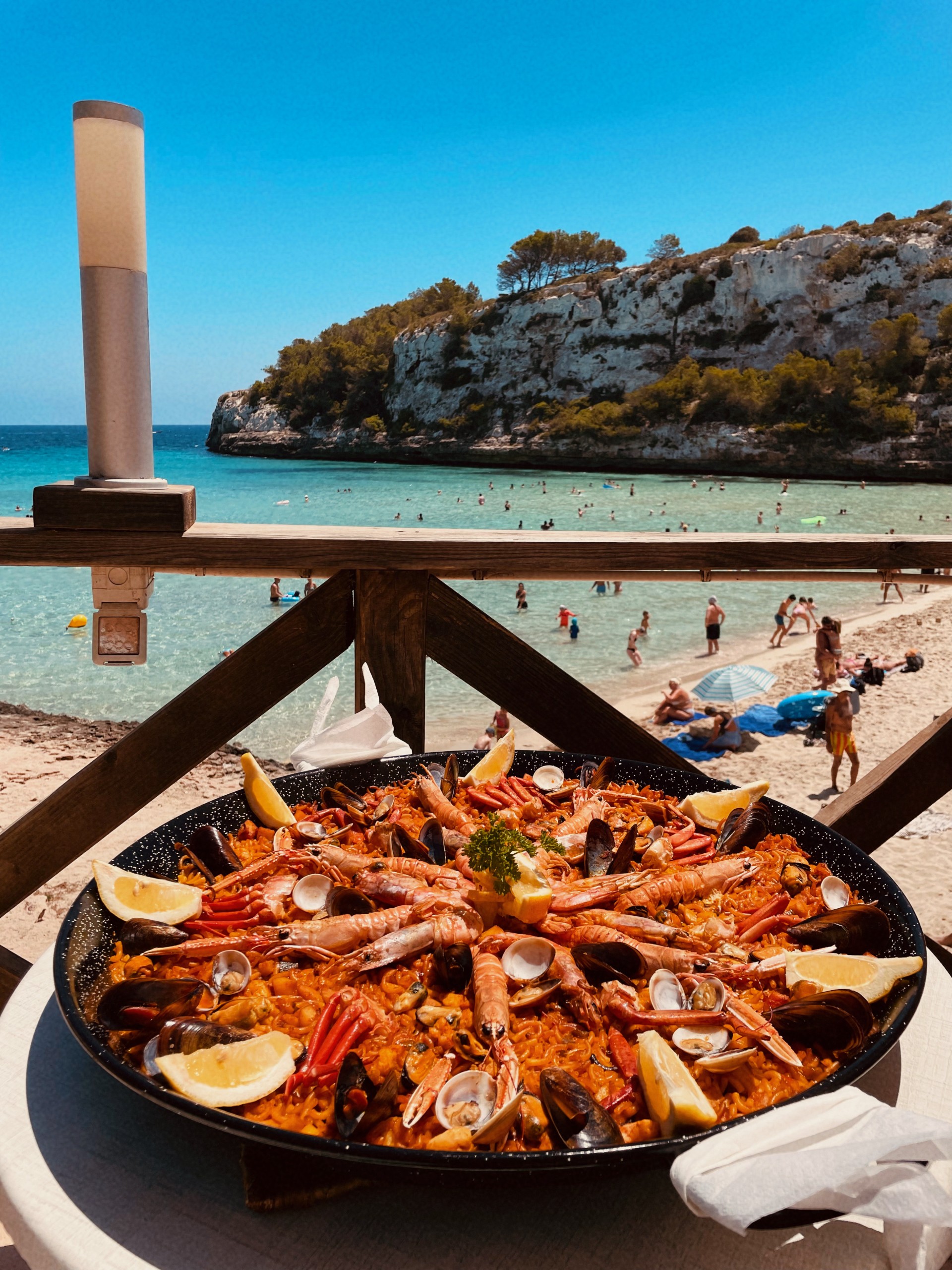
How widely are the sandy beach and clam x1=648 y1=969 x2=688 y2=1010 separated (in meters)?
5.20

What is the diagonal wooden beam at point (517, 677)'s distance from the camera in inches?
94.7

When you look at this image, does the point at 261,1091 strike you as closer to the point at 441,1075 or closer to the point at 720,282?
the point at 441,1075

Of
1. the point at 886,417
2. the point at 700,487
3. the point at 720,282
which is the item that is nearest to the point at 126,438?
the point at 700,487

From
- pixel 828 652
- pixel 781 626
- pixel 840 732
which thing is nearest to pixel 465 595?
pixel 781 626

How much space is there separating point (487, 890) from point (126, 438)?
58.2 inches

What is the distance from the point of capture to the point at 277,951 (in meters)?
1.33

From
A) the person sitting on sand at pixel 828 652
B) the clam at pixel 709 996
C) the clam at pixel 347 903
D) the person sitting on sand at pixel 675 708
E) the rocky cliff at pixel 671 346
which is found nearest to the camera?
the clam at pixel 709 996

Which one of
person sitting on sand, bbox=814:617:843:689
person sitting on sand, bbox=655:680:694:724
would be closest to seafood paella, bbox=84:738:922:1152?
person sitting on sand, bbox=814:617:843:689

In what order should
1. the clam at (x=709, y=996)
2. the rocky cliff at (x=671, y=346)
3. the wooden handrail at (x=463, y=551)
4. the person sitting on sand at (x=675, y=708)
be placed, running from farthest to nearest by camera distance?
the rocky cliff at (x=671, y=346) → the person sitting on sand at (x=675, y=708) → the wooden handrail at (x=463, y=551) → the clam at (x=709, y=996)

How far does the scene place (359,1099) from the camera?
1.00 m

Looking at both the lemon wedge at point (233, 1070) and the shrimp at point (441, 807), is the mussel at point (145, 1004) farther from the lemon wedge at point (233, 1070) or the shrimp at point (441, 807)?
the shrimp at point (441, 807)

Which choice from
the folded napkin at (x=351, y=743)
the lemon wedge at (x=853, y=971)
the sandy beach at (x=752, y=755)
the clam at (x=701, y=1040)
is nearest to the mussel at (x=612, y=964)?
the clam at (x=701, y=1040)

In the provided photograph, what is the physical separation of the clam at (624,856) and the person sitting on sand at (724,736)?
40.4ft

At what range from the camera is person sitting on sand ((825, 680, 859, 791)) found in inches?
428
